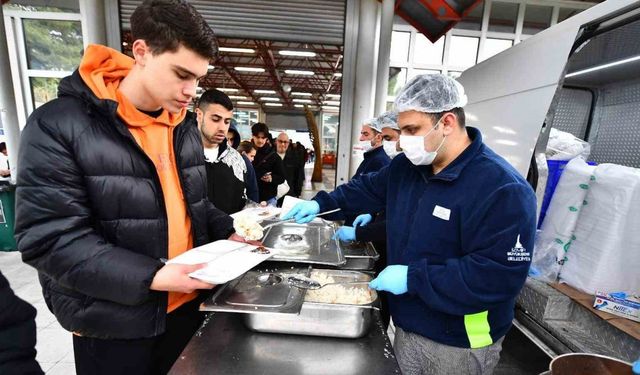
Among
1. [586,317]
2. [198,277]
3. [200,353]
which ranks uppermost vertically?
[198,277]

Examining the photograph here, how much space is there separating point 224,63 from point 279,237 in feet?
35.4

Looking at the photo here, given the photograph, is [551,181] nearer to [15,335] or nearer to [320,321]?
[320,321]

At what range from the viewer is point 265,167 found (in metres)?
4.48

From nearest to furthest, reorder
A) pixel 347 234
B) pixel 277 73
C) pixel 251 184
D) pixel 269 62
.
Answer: pixel 347 234 < pixel 251 184 < pixel 269 62 < pixel 277 73

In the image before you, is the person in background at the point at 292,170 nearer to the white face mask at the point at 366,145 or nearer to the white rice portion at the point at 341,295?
the white face mask at the point at 366,145

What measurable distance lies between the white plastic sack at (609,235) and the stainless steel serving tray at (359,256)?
108cm

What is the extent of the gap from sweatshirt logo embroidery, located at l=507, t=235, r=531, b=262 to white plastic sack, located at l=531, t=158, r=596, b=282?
897 millimetres

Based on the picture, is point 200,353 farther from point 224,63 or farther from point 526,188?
point 224,63

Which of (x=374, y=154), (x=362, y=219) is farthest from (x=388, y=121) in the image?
(x=362, y=219)

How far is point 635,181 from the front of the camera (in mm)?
1401

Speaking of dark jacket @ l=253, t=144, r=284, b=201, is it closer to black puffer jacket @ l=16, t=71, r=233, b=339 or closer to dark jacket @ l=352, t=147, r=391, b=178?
dark jacket @ l=352, t=147, r=391, b=178

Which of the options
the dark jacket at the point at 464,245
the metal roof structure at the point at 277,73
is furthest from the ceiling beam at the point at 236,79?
the dark jacket at the point at 464,245

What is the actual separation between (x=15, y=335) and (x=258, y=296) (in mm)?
689

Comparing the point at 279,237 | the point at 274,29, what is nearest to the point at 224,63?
the point at 274,29
